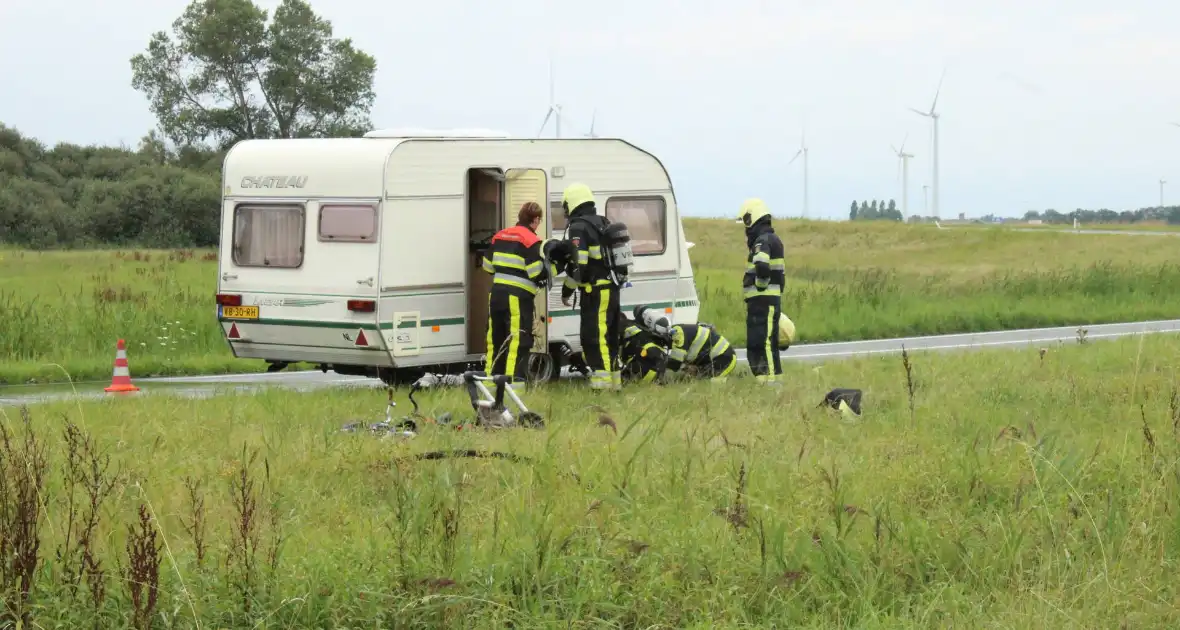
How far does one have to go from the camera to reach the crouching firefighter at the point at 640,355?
14.9 meters

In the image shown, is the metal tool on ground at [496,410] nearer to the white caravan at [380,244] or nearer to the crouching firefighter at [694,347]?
the white caravan at [380,244]

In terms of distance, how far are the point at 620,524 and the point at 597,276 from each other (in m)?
6.99

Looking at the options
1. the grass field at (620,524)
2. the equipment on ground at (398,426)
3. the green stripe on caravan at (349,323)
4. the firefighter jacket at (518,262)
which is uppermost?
the firefighter jacket at (518,262)

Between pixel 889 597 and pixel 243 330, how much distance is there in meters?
9.04

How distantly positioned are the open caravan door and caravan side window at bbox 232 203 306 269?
2125 mm

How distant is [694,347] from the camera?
15.0 metres

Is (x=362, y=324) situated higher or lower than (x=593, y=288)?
lower

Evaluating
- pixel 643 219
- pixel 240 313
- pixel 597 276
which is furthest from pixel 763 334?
pixel 240 313

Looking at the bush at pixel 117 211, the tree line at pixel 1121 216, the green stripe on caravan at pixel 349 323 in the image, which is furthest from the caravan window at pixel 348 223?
the tree line at pixel 1121 216

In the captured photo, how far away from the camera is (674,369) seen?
1523 cm

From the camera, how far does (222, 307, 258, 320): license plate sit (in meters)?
14.4

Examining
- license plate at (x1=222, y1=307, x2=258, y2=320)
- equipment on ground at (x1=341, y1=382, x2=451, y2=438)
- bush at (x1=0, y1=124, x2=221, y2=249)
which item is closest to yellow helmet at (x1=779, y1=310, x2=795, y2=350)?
license plate at (x1=222, y1=307, x2=258, y2=320)

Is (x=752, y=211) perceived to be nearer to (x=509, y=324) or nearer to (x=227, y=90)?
(x=509, y=324)

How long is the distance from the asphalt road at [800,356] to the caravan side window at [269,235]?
131cm
